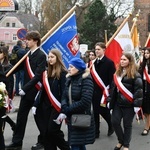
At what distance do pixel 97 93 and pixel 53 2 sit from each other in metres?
43.8

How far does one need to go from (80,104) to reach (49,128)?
2.60 feet

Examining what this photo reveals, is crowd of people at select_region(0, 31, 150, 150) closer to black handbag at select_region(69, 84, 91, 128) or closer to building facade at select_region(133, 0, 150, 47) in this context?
black handbag at select_region(69, 84, 91, 128)

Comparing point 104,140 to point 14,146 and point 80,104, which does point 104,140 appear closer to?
point 14,146

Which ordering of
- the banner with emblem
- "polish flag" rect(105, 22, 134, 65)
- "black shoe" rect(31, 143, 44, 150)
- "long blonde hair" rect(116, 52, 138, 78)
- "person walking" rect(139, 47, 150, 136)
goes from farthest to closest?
"polish flag" rect(105, 22, 134, 65) < "person walking" rect(139, 47, 150, 136) < the banner with emblem < "black shoe" rect(31, 143, 44, 150) < "long blonde hair" rect(116, 52, 138, 78)

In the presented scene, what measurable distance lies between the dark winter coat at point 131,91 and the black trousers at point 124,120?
0.29 feet

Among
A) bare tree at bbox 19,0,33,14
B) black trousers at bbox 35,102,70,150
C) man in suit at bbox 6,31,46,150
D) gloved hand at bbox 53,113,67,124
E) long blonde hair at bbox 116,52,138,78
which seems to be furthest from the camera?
bare tree at bbox 19,0,33,14

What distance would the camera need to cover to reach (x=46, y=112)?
594 centimetres

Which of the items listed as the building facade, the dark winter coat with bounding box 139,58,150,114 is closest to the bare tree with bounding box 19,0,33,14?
the building facade

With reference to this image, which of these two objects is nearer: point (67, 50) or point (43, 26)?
point (67, 50)

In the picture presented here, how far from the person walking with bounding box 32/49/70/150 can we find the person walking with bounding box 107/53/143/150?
1101mm

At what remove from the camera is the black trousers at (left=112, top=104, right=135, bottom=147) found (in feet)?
21.4

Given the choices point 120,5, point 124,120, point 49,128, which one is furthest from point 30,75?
point 120,5

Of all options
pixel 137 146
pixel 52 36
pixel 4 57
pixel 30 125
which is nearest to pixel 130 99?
pixel 137 146

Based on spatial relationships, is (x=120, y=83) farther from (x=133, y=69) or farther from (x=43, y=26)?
(x=43, y=26)
